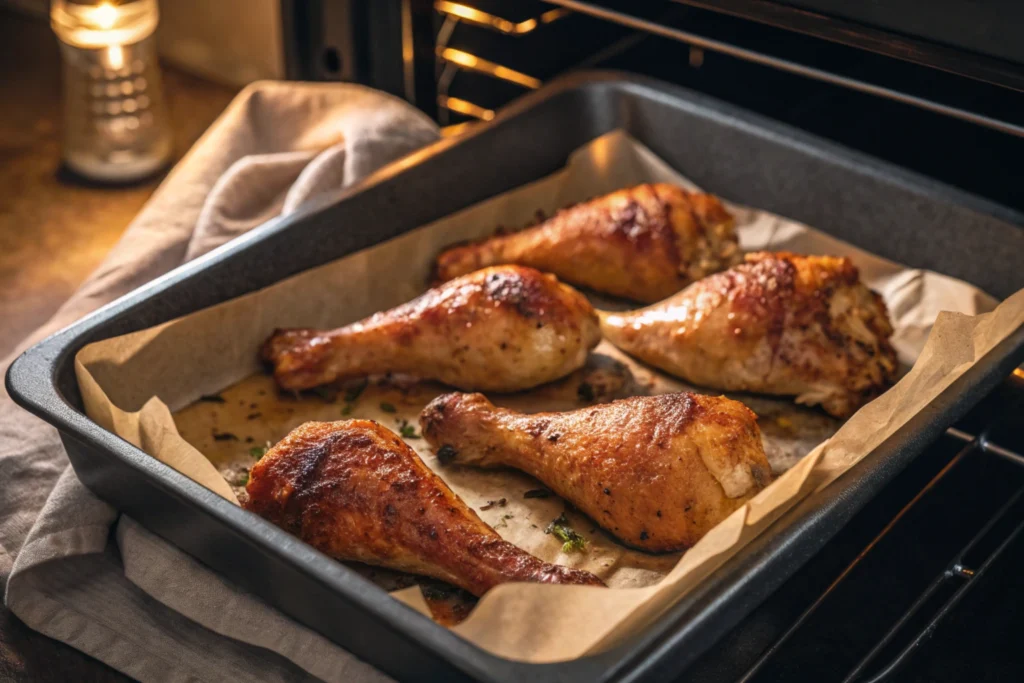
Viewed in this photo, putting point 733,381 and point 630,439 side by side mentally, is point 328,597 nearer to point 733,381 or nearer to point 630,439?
point 630,439

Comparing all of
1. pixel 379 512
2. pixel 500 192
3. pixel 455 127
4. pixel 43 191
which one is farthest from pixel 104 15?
pixel 379 512

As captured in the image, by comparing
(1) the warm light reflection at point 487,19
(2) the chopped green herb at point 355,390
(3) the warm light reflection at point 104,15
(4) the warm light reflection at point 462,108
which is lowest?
(2) the chopped green herb at point 355,390

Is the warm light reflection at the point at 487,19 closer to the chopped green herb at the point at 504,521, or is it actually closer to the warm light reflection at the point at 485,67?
the warm light reflection at the point at 485,67

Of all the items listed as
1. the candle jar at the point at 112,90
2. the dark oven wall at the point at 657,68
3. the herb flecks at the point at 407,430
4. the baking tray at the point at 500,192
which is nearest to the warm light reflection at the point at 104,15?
the candle jar at the point at 112,90

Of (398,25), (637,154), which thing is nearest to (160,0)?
(398,25)

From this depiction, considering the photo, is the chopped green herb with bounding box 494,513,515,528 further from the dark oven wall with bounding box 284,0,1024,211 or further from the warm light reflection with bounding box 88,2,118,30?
the warm light reflection with bounding box 88,2,118,30

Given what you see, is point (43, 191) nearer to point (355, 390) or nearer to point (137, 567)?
point (355, 390)

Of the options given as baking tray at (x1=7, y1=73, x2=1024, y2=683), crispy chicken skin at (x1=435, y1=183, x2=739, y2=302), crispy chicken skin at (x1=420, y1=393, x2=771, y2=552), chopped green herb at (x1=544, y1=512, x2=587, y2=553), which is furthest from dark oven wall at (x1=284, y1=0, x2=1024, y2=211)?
chopped green herb at (x1=544, y1=512, x2=587, y2=553)
